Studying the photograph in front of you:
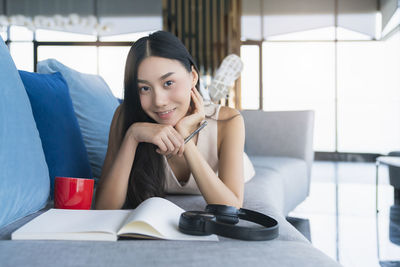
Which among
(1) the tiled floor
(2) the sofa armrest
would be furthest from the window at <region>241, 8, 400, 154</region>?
(2) the sofa armrest

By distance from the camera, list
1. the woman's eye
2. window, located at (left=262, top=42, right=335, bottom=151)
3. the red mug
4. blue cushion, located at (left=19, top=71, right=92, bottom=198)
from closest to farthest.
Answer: the red mug < the woman's eye < blue cushion, located at (left=19, top=71, right=92, bottom=198) < window, located at (left=262, top=42, right=335, bottom=151)

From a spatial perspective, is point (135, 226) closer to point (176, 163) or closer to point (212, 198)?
point (212, 198)

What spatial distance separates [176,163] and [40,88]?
0.54 m

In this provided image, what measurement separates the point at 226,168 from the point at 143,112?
0.32 m

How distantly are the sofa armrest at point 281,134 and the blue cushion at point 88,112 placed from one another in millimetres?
1489

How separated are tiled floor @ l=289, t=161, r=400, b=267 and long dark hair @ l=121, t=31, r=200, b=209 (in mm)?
1084

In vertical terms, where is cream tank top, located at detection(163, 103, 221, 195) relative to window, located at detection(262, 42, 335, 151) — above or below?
below

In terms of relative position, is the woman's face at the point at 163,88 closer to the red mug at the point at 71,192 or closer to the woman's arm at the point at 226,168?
the woman's arm at the point at 226,168

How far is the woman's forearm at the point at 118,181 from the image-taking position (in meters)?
1.14

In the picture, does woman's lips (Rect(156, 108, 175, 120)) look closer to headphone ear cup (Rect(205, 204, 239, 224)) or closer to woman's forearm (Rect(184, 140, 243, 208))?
woman's forearm (Rect(184, 140, 243, 208))

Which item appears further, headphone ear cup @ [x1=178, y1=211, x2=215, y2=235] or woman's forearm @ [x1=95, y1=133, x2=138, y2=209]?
woman's forearm @ [x1=95, y1=133, x2=138, y2=209]

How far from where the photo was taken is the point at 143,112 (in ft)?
4.08

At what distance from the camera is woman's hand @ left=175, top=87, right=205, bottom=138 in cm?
117

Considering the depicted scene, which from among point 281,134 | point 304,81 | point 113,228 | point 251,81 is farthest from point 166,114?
point 304,81
